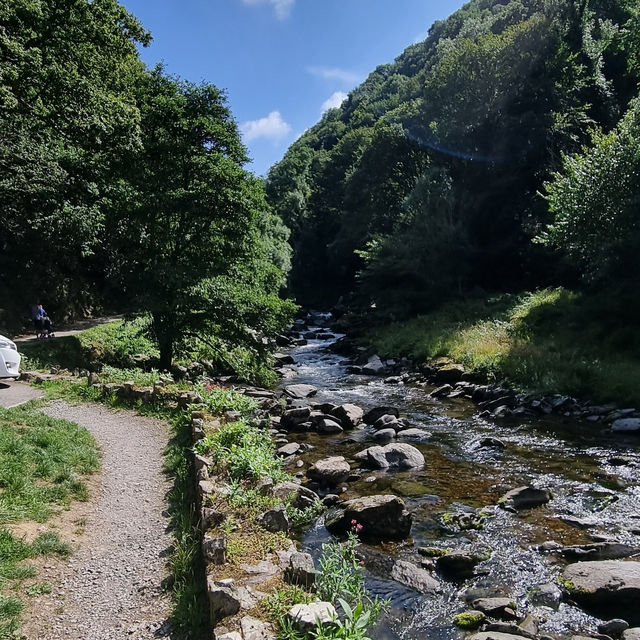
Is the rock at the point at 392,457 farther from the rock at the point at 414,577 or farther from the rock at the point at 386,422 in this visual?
the rock at the point at 414,577

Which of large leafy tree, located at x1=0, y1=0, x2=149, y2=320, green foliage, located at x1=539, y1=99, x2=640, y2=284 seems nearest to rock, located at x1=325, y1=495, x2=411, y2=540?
large leafy tree, located at x1=0, y1=0, x2=149, y2=320

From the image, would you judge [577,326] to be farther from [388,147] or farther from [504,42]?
[388,147]

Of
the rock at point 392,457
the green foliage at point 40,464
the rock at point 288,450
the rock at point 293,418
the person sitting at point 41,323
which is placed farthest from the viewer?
the person sitting at point 41,323

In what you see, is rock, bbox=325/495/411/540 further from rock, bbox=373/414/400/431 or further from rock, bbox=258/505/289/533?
rock, bbox=373/414/400/431

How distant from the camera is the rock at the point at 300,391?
19.3 metres

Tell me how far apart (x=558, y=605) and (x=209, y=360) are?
Answer: 18223 millimetres

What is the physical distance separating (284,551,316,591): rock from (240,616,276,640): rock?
746 millimetres

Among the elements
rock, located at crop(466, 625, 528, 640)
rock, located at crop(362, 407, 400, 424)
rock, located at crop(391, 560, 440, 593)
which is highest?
rock, located at crop(362, 407, 400, 424)

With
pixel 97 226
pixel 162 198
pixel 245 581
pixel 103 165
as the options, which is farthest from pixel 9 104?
pixel 245 581

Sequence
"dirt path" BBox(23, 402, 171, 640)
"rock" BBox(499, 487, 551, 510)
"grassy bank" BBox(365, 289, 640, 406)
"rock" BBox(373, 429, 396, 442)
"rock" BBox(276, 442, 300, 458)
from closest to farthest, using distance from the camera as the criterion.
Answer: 1. "dirt path" BBox(23, 402, 171, 640)
2. "rock" BBox(499, 487, 551, 510)
3. "rock" BBox(276, 442, 300, 458)
4. "rock" BBox(373, 429, 396, 442)
5. "grassy bank" BBox(365, 289, 640, 406)

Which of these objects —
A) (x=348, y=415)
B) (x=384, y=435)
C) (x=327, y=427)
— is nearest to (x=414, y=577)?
(x=384, y=435)

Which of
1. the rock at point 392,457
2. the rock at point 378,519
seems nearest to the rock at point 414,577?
the rock at point 378,519

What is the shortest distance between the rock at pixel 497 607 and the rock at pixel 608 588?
3.05ft

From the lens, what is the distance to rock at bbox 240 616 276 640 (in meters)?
3.87
